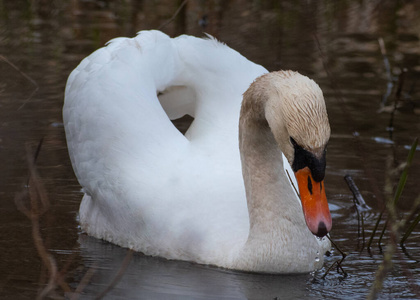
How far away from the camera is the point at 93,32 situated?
38.9 feet

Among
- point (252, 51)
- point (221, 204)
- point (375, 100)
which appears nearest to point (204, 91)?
point (221, 204)

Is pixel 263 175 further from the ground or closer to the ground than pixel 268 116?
→ closer to the ground

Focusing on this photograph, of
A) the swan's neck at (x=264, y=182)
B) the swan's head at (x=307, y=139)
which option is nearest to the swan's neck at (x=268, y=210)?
the swan's neck at (x=264, y=182)

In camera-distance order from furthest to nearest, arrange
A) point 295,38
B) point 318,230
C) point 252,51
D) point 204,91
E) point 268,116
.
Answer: point 295,38 → point 252,51 → point 204,91 → point 268,116 → point 318,230

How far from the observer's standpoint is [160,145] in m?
5.96

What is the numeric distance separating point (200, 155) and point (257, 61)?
4764 mm

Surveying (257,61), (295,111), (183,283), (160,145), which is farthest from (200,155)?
(257,61)

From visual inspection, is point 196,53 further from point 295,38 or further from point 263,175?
point 295,38

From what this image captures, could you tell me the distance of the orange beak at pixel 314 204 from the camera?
184 inches

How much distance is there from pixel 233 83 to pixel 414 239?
1.62 metres

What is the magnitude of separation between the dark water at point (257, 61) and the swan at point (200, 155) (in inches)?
6.7

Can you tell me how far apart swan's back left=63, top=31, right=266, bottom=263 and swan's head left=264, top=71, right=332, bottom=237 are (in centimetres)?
86

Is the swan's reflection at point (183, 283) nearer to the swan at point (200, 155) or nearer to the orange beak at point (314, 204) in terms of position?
the swan at point (200, 155)

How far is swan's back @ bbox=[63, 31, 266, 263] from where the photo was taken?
18.4 feet
